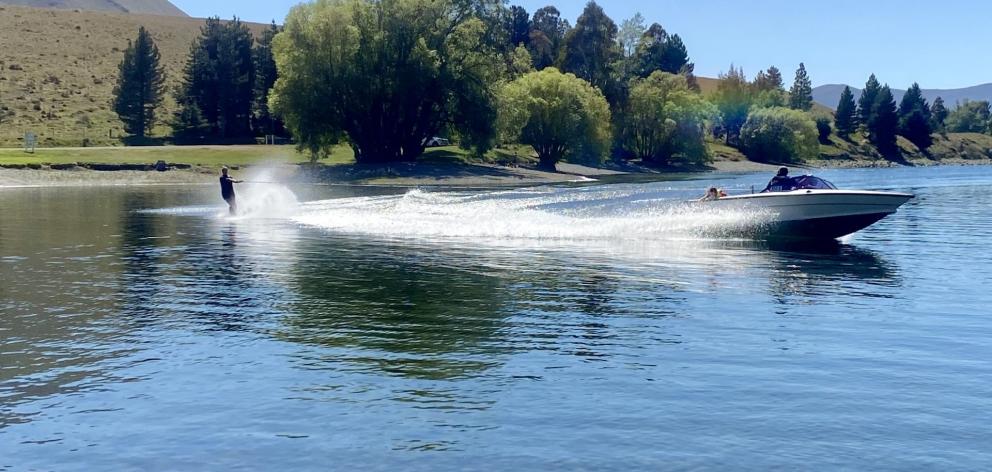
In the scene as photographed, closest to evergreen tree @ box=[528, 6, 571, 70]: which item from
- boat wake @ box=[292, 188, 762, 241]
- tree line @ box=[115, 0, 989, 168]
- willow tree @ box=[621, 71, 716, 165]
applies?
tree line @ box=[115, 0, 989, 168]

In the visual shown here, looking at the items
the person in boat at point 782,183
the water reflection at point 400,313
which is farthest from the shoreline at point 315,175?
the water reflection at point 400,313

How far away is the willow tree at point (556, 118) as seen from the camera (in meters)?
110

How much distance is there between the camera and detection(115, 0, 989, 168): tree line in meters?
92.2

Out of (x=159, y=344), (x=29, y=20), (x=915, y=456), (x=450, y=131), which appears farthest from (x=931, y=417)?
(x=29, y=20)

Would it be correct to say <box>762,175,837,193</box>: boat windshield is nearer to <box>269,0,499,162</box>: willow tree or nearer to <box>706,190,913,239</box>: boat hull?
<box>706,190,913,239</box>: boat hull

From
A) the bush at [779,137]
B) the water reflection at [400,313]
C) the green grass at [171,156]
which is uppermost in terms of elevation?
the bush at [779,137]

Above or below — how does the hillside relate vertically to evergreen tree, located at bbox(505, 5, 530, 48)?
below

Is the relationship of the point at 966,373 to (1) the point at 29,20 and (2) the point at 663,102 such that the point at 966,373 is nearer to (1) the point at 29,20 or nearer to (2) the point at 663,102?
(2) the point at 663,102

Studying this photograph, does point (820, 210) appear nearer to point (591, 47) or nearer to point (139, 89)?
point (139, 89)

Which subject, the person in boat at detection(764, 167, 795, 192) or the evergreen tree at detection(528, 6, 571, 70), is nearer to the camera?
the person in boat at detection(764, 167, 795, 192)

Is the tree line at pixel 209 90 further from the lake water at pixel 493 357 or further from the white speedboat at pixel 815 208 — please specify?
the white speedboat at pixel 815 208

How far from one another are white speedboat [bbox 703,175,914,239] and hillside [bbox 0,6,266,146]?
295 feet

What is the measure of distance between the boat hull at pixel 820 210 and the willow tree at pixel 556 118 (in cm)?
7290

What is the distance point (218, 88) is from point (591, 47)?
5383cm
